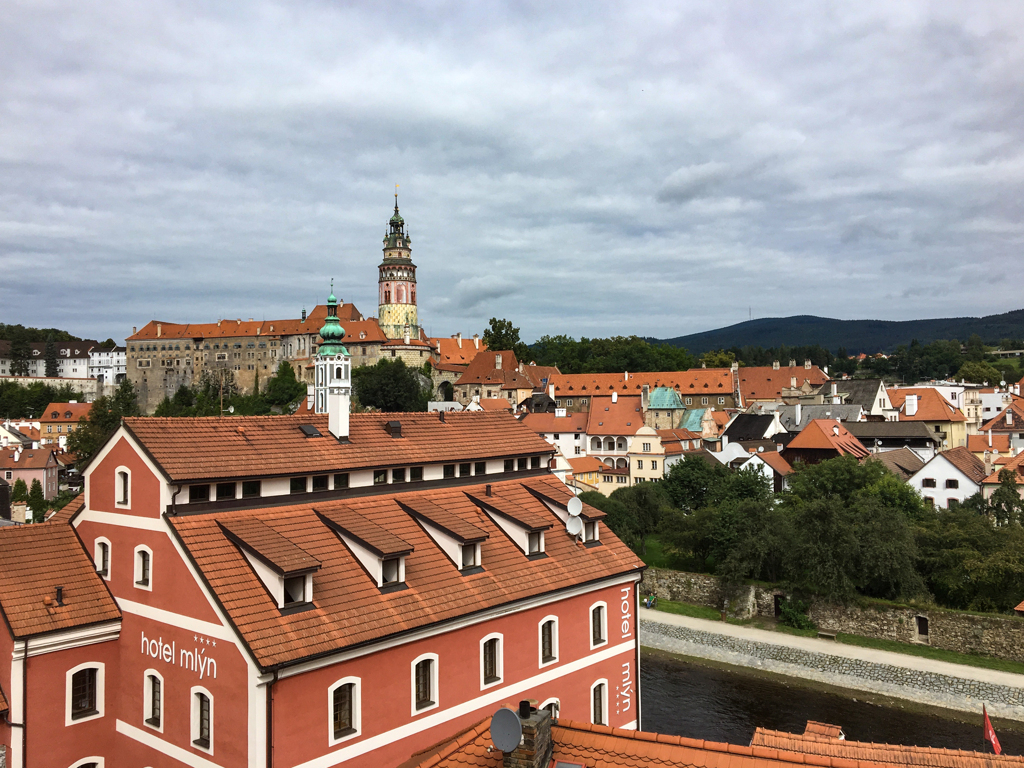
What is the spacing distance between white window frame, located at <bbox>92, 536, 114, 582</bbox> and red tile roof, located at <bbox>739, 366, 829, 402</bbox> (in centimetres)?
9300

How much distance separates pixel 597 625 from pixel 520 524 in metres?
3.73

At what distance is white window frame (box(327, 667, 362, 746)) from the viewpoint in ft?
47.8

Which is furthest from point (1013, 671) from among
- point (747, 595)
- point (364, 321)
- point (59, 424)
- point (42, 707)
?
point (59, 424)

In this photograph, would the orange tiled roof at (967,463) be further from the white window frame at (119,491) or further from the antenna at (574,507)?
the white window frame at (119,491)

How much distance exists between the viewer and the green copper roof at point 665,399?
89000 mm

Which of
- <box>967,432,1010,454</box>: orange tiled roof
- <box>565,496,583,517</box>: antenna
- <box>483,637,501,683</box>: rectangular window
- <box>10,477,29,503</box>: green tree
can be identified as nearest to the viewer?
<box>483,637,501,683</box>: rectangular window

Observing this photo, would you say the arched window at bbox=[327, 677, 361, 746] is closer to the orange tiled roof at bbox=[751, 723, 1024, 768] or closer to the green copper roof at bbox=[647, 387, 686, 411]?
the orange tiled roof at bbox=[751, 723, 1024, 768]

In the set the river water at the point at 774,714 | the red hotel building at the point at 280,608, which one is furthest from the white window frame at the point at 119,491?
the river water at the point at 774,714

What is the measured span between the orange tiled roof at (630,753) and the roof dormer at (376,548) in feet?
18.6

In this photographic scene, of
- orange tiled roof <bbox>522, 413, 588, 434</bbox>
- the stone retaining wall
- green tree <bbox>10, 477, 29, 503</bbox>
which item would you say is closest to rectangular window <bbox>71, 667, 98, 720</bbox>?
the stone retaining wall

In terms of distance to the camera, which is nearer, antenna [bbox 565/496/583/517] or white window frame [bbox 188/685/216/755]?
white window frame [bbox 188/685/216/755]

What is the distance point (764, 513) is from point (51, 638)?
3435 cm

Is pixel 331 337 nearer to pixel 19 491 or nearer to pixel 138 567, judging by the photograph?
pixel 138 567

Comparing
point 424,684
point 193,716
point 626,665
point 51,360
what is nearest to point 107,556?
point 193,716
